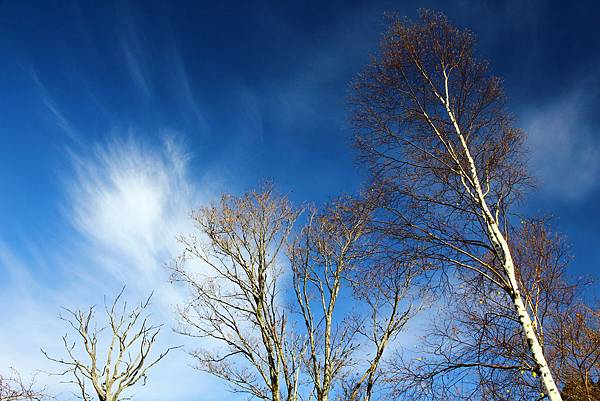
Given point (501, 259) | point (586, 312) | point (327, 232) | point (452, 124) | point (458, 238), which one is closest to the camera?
point (501, 259)

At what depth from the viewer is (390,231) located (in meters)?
6.09

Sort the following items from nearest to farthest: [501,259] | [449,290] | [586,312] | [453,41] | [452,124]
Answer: [501,259]
[449,290]
[452,124]
[453,41]
[586,312]

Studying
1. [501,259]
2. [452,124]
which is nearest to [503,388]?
[501,259]

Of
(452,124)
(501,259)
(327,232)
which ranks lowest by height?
(501,259)

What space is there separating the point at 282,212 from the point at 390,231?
5.67 meters

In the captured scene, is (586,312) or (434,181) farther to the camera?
(586,312)

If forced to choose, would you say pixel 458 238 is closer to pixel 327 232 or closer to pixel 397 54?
pixel 397 54

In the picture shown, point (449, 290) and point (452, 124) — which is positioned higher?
point (452, 124)

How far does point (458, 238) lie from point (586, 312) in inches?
268

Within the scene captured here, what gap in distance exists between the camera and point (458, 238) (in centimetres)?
588

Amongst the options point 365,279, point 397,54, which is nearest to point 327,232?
point 365,279

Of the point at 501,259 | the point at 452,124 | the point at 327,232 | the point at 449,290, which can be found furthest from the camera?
the point at 327,232

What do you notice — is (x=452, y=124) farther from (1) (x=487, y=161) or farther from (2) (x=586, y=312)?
(2) (x=586, y=312)

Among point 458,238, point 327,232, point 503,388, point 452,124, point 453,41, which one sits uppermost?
point 453,41
